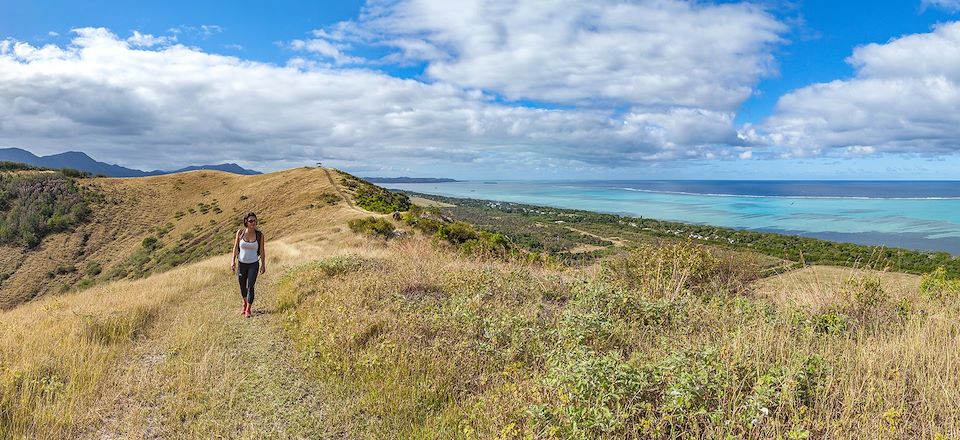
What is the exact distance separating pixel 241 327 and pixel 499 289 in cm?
455

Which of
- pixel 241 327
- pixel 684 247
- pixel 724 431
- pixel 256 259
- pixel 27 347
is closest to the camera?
pixel 724 431

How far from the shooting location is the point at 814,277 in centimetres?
818

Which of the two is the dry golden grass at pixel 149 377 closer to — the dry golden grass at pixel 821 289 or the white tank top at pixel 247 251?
the white tank top at pixel 247 251

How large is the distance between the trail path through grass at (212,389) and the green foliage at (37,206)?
60.2 metres

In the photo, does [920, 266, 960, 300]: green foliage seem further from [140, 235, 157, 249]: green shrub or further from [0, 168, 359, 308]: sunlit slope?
[140, 235, 157, 249]: green shrub

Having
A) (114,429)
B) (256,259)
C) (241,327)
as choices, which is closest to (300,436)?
(114,429)

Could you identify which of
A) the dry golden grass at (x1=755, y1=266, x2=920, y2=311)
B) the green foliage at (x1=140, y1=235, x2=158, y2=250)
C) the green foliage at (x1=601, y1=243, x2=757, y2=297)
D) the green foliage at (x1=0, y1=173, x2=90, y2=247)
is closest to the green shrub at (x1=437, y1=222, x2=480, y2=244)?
the green foliage at (x1=601, y1=243, x2=757, y2=297)

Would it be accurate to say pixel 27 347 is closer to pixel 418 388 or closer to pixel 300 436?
pixel 300 436

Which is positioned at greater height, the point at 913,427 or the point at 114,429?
the point at 913,427

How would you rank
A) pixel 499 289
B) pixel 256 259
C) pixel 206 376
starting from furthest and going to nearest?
pixel 256 259, pixel 499 289, pixel 206 376

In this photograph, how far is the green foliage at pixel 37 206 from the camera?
50.7 m

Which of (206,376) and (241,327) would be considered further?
(241,327)

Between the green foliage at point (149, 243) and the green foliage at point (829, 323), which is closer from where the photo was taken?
the green foliage at point (829, 323)

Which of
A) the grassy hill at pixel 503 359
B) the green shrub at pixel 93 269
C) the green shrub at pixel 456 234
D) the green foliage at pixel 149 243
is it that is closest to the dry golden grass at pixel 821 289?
the grassy hill at pixel 503 359
